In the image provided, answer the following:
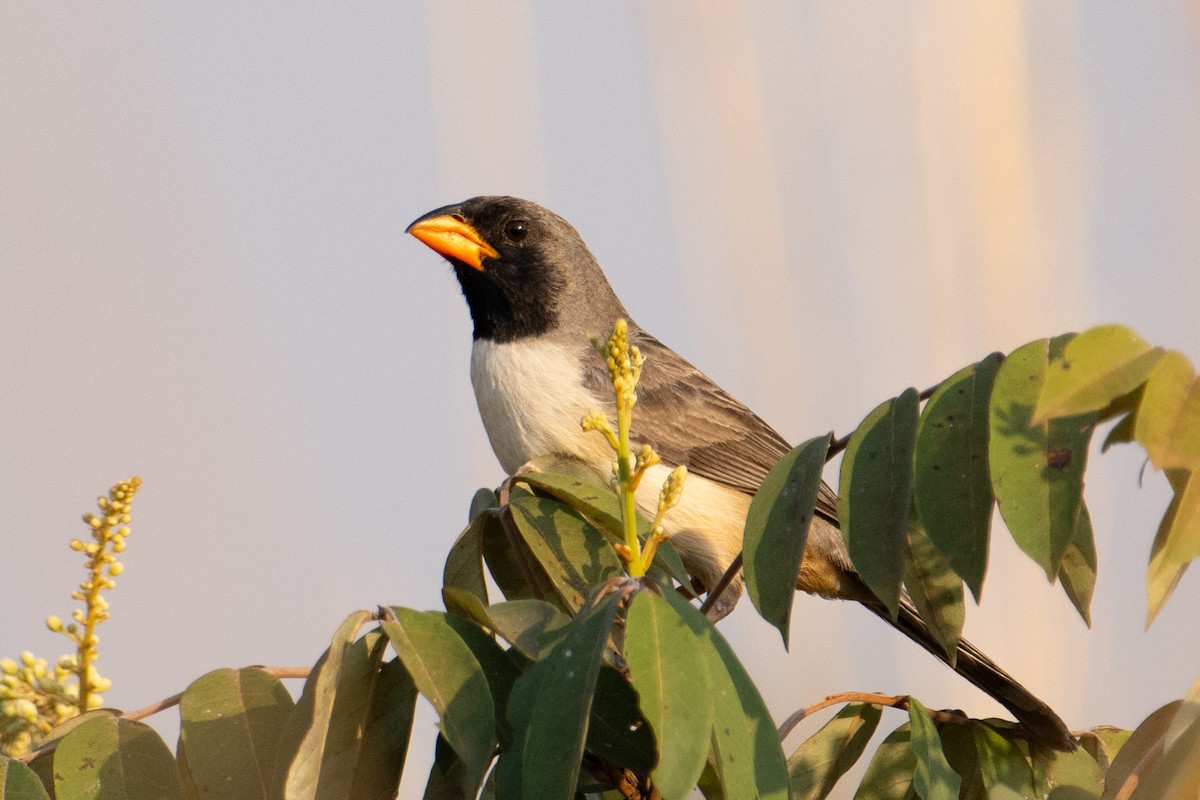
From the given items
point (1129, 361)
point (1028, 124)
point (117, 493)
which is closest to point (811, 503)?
point (1129, 361)

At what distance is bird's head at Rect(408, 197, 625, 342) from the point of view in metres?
3.97

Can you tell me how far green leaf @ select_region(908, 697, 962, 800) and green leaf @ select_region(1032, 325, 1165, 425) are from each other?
55 centimetres

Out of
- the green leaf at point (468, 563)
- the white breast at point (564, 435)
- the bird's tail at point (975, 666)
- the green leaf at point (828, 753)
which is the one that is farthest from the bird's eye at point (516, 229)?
the green leaf at point (828, 753)

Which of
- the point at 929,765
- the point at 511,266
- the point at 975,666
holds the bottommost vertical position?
the point at 975,666

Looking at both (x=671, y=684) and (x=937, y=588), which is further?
(x=937, y=588)

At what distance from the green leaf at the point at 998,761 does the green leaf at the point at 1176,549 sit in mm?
693

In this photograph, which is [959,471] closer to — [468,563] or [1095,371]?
[1095,371]

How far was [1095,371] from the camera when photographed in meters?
1.27

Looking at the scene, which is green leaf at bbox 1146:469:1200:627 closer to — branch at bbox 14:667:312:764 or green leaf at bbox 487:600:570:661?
green leaf at bbox 487:600:570:661

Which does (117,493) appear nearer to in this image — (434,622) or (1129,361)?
(434,622)

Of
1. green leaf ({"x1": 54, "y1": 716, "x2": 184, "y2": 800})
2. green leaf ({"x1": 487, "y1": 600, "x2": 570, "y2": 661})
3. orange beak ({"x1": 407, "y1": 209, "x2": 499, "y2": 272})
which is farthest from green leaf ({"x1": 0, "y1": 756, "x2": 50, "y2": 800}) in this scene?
orange beak ({"x1": 407, "y1": 209, "x2": 499, "y2": 272})

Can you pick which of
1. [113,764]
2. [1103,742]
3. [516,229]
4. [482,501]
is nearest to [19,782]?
[113,764]

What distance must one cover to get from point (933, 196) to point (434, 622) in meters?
2.85

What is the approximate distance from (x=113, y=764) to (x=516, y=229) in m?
2.65
